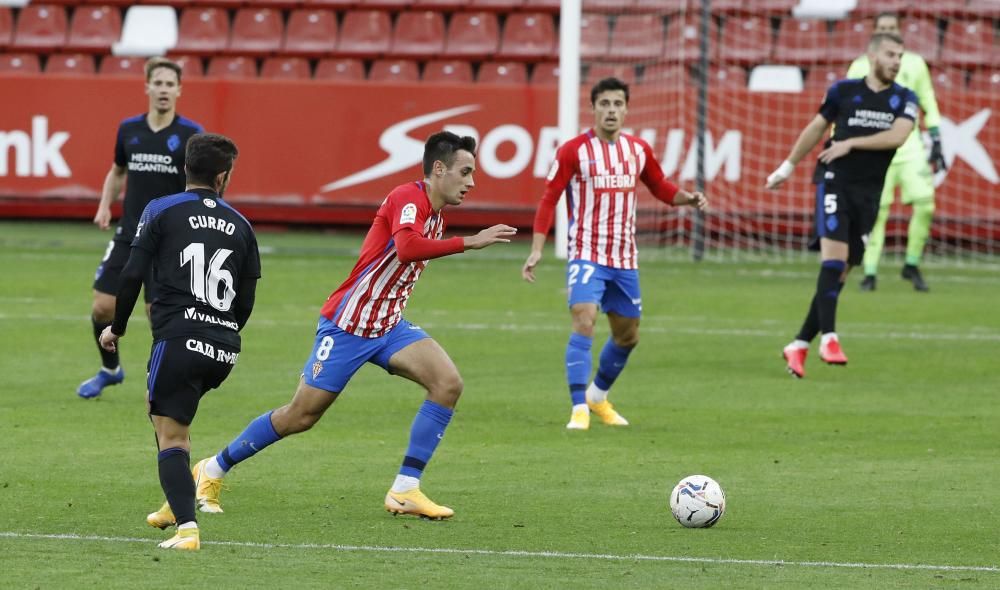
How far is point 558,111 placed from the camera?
2081 centimetres

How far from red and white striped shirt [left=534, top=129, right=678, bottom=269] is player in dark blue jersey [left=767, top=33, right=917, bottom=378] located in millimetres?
1876

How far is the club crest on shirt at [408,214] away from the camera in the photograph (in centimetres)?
731

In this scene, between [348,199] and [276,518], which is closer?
[276,518]

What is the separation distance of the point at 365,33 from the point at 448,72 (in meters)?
1.62

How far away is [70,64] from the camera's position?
2322 centimetres

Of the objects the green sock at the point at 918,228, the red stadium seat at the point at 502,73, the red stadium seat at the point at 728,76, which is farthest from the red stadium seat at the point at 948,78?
the red stadium seat at the point at 502,73

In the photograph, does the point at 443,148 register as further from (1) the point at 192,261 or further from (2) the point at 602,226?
(2) the point at 602,226

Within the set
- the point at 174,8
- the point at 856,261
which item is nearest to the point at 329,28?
the point at 174,8

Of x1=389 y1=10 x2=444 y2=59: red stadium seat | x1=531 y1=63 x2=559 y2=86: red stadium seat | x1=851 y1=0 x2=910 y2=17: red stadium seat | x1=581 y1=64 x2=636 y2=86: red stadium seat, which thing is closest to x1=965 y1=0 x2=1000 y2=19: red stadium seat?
x1=851 y1=0 x2=910 y2=17: red stadium seat

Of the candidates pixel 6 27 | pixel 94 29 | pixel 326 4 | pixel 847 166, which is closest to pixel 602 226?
pixel 847 166

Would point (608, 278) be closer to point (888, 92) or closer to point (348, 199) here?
point (888, 92)

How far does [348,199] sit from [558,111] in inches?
110

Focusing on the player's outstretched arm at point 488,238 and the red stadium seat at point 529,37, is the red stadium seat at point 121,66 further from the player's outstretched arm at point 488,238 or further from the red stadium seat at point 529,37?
the player's outstretched arm at point 488,238

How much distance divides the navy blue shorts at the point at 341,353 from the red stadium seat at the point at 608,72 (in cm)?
1376
